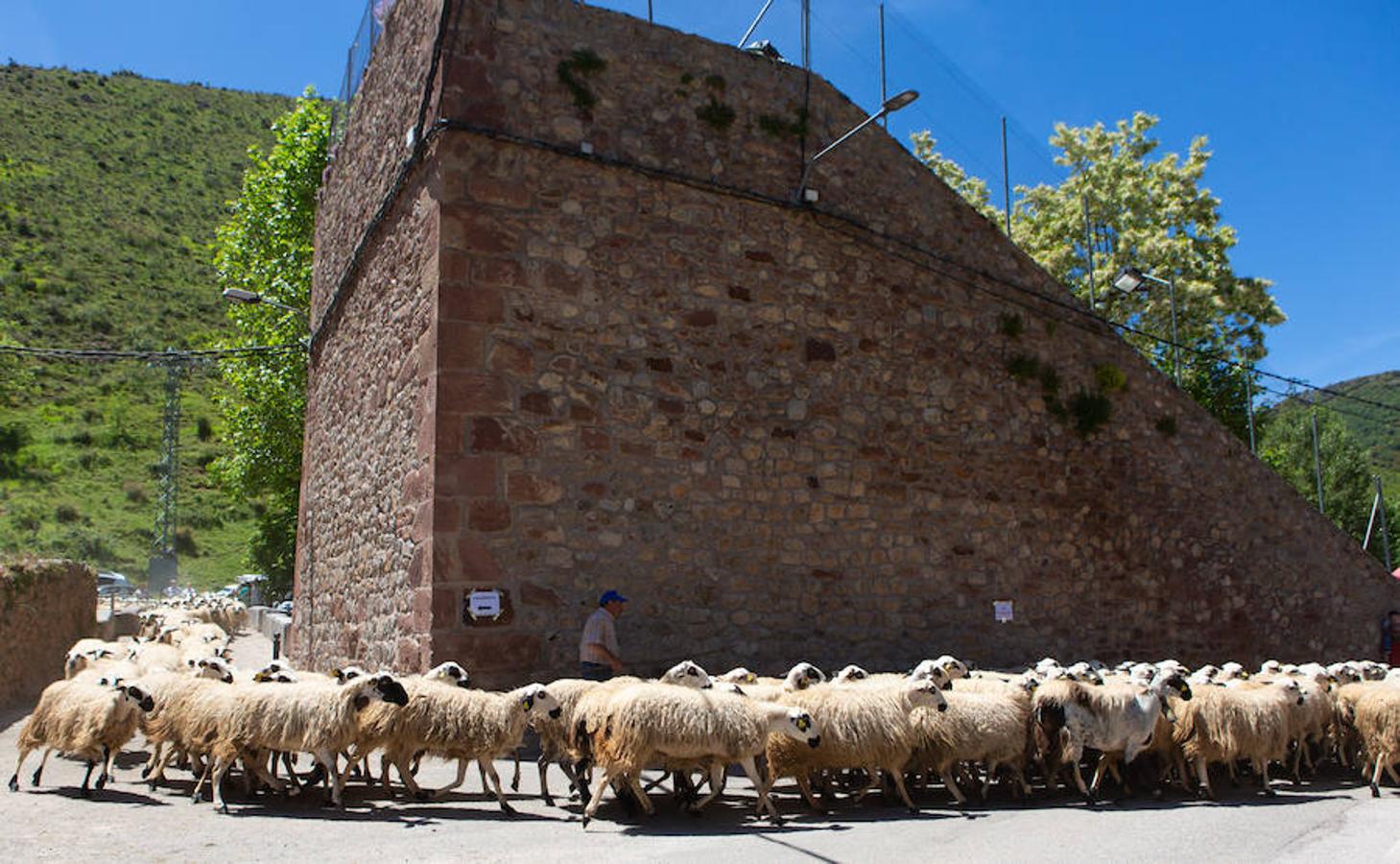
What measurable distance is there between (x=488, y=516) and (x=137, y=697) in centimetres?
318

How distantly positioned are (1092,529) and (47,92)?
262ft

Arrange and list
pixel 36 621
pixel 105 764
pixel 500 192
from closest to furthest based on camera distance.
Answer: pixel 105 764, pixel 500 192, pixel 36 621

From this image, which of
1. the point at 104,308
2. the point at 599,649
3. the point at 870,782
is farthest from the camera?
the point at 104,308

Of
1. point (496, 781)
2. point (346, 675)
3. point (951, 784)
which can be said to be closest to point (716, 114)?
point (346, 675)

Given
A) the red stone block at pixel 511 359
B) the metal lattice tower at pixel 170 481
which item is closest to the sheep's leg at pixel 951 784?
the red stone block at pixel 511 359

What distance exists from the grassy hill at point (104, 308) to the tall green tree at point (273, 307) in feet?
76.6

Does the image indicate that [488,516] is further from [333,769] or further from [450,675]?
[333,769]

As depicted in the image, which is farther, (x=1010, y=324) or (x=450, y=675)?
(x=1010, y=324)

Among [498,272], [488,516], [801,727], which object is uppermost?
[498,272]

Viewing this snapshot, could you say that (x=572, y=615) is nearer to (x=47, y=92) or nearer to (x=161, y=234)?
(x=161, y=234)

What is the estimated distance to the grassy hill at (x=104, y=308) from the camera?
50.8 m

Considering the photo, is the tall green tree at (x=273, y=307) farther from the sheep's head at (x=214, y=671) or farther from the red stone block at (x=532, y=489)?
the sheep's head at (x=214, y=671)

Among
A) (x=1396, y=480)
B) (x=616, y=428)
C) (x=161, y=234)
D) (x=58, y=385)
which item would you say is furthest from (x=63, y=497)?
(x=1396, y=480)

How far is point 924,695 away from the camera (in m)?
8.16
